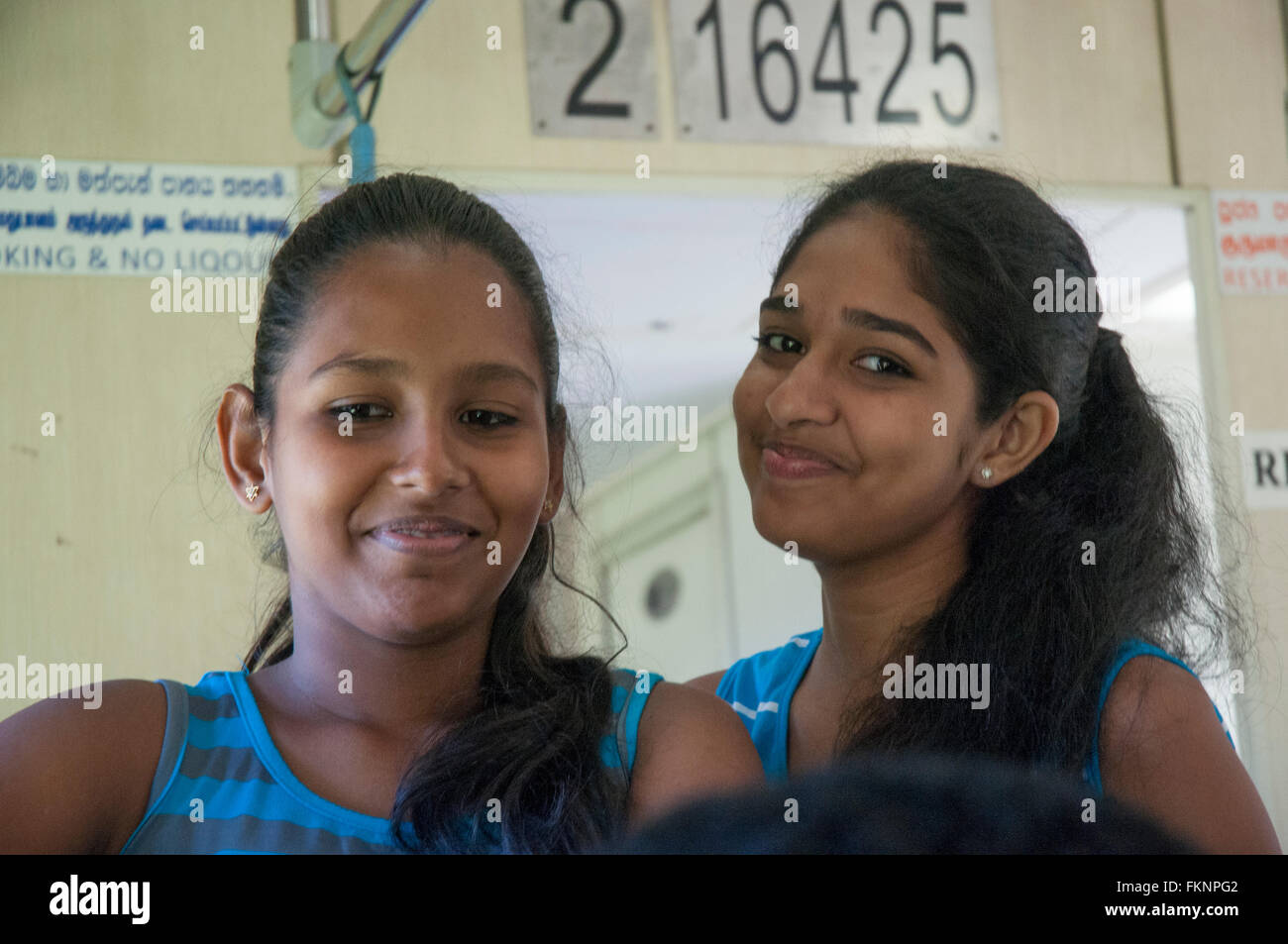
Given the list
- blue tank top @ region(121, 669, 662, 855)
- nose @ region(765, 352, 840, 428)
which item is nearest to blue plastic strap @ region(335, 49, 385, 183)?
nose @ region(765, 352, 840, 428)

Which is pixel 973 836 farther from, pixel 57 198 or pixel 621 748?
pixel 57 198

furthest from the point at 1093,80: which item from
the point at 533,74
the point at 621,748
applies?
the point at 621,748

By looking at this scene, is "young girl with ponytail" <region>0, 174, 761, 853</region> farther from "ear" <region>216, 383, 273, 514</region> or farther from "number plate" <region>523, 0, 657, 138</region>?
"number plate" <region>523, 0, 657, 138</region>

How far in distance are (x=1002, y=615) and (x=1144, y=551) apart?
0.11m

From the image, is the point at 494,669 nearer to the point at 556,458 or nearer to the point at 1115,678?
the point at 556,458

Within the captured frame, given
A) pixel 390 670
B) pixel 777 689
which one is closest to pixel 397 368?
pixel 390 670

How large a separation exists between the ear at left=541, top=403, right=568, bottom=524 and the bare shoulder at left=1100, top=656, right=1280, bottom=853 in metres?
0.32

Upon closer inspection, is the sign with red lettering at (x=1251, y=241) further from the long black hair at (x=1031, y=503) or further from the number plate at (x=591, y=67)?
the long black hair at (x=1031, y=503)

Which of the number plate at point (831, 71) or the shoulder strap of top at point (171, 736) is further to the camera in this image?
the number plate at point (831, 71)

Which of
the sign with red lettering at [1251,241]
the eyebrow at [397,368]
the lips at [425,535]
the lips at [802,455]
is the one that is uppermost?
the sign with red lettering at [1251,241]

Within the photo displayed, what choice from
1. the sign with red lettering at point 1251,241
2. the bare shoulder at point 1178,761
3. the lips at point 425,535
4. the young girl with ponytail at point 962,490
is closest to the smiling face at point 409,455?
the lips at point 425,535

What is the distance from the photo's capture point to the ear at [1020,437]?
0.90 metres

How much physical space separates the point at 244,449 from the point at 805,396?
31 cm

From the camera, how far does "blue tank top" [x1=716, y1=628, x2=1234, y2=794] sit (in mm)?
790
